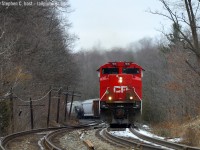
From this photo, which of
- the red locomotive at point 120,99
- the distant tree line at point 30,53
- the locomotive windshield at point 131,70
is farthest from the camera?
the distant tree line at point 30,53

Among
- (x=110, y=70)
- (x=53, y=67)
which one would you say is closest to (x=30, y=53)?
(x=53, y=67)

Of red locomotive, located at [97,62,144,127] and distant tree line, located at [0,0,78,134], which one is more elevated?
distant tree line, located at [0,0,78,134]

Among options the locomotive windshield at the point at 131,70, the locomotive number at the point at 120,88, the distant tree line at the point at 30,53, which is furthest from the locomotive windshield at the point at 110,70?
the distant tree line at the point at 30,53

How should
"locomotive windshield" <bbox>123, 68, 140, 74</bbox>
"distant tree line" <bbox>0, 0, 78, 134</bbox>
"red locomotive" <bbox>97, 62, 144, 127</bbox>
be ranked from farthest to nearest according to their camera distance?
"distant tree line" <bbox>0, 0, 78, 134</bbox>, "locomotive windshield" <bbox>123, 68, 140, 74</bbox>, "red locomotive" <bbox>97, 62, 144, 127</bbox>

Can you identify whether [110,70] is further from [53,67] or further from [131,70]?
[53,67]

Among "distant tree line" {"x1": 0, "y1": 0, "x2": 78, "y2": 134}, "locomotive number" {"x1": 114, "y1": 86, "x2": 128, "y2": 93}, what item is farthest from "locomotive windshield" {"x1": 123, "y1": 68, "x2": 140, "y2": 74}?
"distant tree line" {"x1": 0, "y1": 0, "x2": 78, "y2": 134}

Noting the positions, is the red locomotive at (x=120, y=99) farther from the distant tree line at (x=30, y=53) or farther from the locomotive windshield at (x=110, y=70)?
the distant tree line at (x=30, y=53)

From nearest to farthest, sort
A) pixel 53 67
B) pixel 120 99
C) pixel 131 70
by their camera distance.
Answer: pixel 120 99, pixel 131 70, pixel 53 67

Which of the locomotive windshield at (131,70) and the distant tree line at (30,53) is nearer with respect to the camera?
the locomotive windshield at (131,70)

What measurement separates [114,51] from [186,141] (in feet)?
229

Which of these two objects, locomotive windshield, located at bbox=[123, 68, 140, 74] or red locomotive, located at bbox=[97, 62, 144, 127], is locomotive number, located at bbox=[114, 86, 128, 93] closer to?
red locomotive, located at bbox=[97, 62, 144, 127]

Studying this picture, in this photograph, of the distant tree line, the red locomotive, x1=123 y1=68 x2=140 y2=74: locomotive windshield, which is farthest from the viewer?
the distant tree line

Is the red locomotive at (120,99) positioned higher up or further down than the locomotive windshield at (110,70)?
further down

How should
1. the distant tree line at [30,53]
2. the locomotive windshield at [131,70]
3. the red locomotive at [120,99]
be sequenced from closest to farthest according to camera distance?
the red locomotive at [120,99], the locomotive windshield at [131,70], the distant tree line at [30,53]
